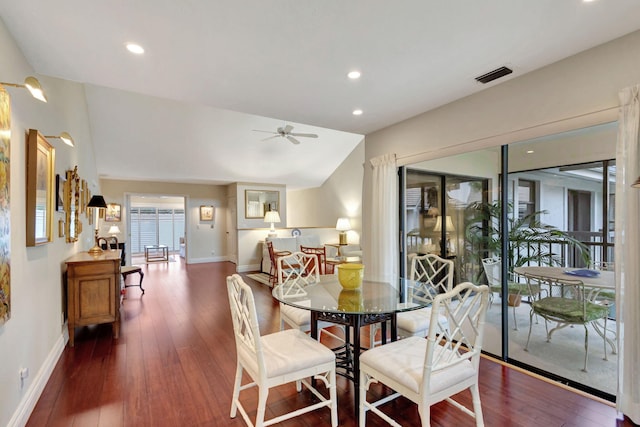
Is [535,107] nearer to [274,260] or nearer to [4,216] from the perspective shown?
[4,216]

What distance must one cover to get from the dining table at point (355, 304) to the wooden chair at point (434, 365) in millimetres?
228

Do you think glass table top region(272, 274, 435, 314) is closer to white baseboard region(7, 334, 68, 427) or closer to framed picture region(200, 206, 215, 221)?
white baseboard region(7, 334, 68, 427)

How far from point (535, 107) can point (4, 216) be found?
362 centimetres

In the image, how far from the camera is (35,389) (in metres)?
2.21

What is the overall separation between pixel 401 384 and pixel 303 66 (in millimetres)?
2243

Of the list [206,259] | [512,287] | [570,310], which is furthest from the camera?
[206,259]

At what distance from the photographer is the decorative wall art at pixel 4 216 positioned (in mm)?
1634

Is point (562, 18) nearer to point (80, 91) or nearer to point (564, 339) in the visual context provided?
point (564, 339)

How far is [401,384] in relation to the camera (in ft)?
5.45

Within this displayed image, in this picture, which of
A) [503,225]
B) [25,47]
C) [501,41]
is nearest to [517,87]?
[501,41]

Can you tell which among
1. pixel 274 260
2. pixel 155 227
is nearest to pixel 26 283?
pixel 274 260

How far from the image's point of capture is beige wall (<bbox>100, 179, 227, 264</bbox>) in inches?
328

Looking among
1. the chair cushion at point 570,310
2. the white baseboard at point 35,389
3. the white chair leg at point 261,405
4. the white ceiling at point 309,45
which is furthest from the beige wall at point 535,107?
the white baseboard at point 35,389

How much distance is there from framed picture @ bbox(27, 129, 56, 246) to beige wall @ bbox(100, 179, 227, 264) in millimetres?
6281
